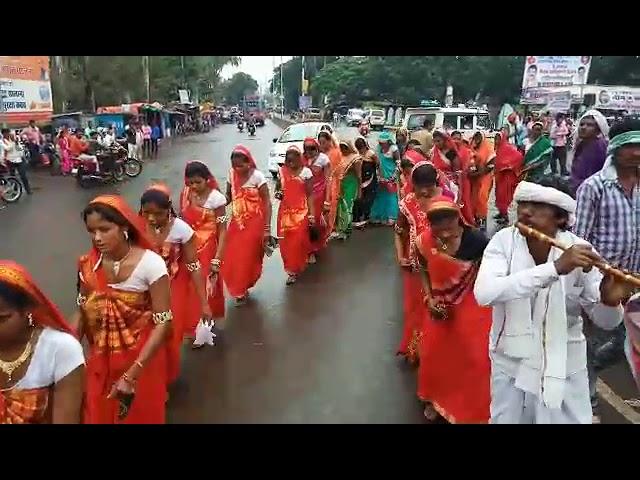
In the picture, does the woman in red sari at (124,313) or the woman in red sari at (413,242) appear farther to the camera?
the woman in red sari at (413,242)

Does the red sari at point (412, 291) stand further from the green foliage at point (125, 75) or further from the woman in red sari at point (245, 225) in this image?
the woman in red sari at point (245, 225)

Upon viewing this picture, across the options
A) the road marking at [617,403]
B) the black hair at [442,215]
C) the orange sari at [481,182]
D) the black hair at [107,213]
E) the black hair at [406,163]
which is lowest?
the road marking at [617,403]

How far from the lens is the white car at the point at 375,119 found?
27.5 feet

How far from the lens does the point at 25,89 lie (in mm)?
4160

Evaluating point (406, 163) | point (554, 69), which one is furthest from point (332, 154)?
point (554, 69)

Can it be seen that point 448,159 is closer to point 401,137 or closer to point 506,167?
point 506,167

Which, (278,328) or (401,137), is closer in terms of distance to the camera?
(278,328)

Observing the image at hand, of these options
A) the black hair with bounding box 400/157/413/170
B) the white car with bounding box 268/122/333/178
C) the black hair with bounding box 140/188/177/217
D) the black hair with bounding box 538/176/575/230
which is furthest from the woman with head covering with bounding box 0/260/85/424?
the white car with bounding box 268/122/333/178

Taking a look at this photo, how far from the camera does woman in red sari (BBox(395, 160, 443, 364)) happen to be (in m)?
3.52

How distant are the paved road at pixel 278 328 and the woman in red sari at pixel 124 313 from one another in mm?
164

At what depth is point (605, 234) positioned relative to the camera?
9.79 feet

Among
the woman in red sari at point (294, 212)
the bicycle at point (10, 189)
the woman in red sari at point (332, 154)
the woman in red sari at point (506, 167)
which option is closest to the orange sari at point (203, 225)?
the bicycle at point (10, 189)

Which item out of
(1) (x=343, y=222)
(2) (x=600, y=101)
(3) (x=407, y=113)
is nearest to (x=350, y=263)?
(1) (x=343, y=222)

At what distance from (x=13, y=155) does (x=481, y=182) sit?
17.6 feet
